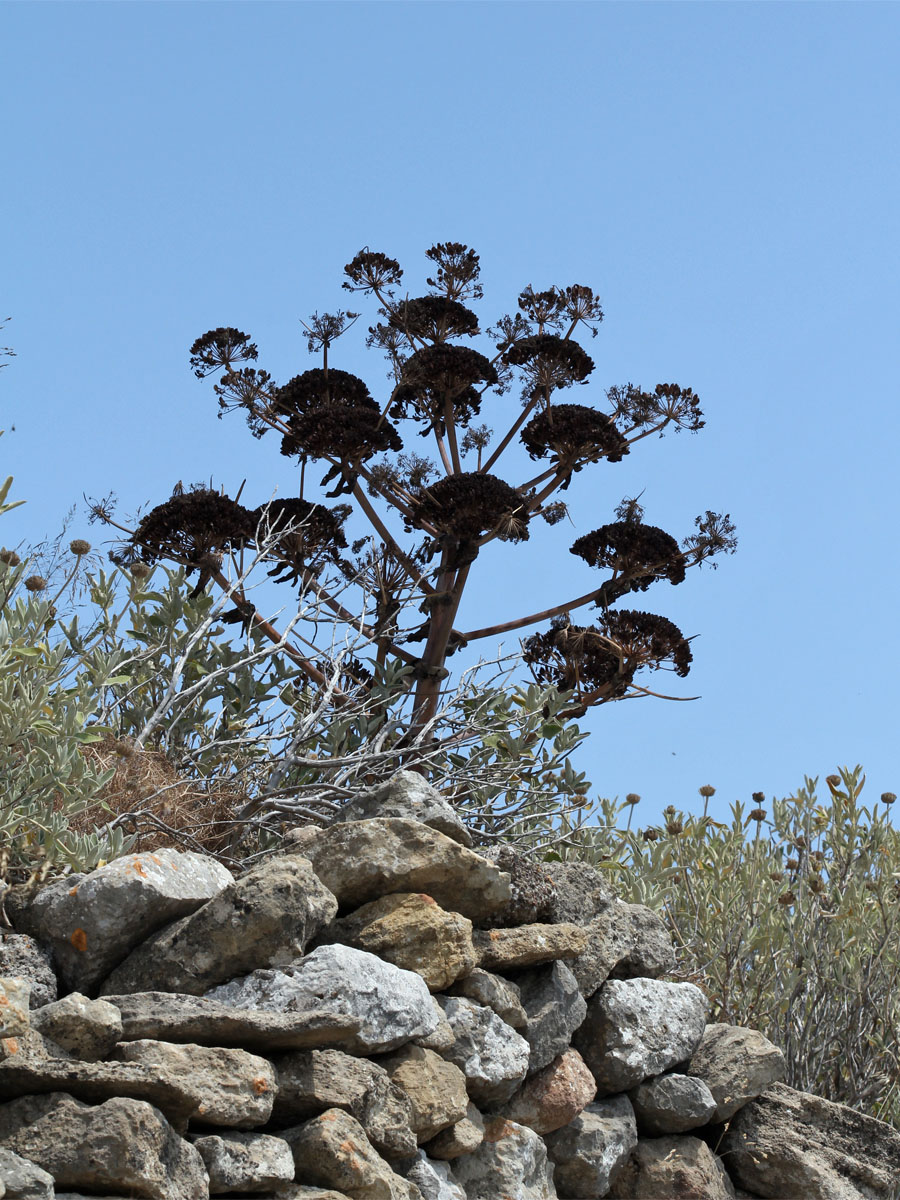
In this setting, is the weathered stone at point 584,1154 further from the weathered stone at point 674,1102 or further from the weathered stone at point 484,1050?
the weathered stone at point 484,1050

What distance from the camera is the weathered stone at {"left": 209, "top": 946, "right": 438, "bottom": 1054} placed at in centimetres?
400

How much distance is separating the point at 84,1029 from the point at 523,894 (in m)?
2.06

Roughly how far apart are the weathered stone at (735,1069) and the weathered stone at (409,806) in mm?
1527

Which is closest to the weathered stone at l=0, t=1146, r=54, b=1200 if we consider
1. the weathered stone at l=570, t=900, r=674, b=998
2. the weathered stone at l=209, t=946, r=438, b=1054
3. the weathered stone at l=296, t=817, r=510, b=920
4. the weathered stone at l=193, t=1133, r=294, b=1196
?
the weathered stone at l=193, t=1133, r=294, b=1196

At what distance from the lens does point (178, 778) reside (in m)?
Result: 5.34

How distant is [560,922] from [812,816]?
3096mm

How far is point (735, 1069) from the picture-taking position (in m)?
5.53

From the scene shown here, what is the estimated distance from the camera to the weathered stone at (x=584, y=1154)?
5090mm

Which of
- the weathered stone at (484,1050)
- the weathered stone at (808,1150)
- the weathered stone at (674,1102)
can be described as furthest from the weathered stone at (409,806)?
the weathered stone at (808,1150)

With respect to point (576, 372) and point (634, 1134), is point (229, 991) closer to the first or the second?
point (634, 1134)

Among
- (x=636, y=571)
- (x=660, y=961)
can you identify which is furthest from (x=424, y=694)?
(x=660, y=961)

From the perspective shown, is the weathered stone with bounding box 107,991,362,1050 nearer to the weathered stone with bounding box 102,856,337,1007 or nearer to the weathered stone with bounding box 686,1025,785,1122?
the weathered stone with bounding box 102,856,337,1007

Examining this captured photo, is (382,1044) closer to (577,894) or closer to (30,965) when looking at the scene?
(30,965)

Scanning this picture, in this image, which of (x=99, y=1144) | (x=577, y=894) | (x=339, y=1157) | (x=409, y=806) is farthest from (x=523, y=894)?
(x=99, y=1144)
